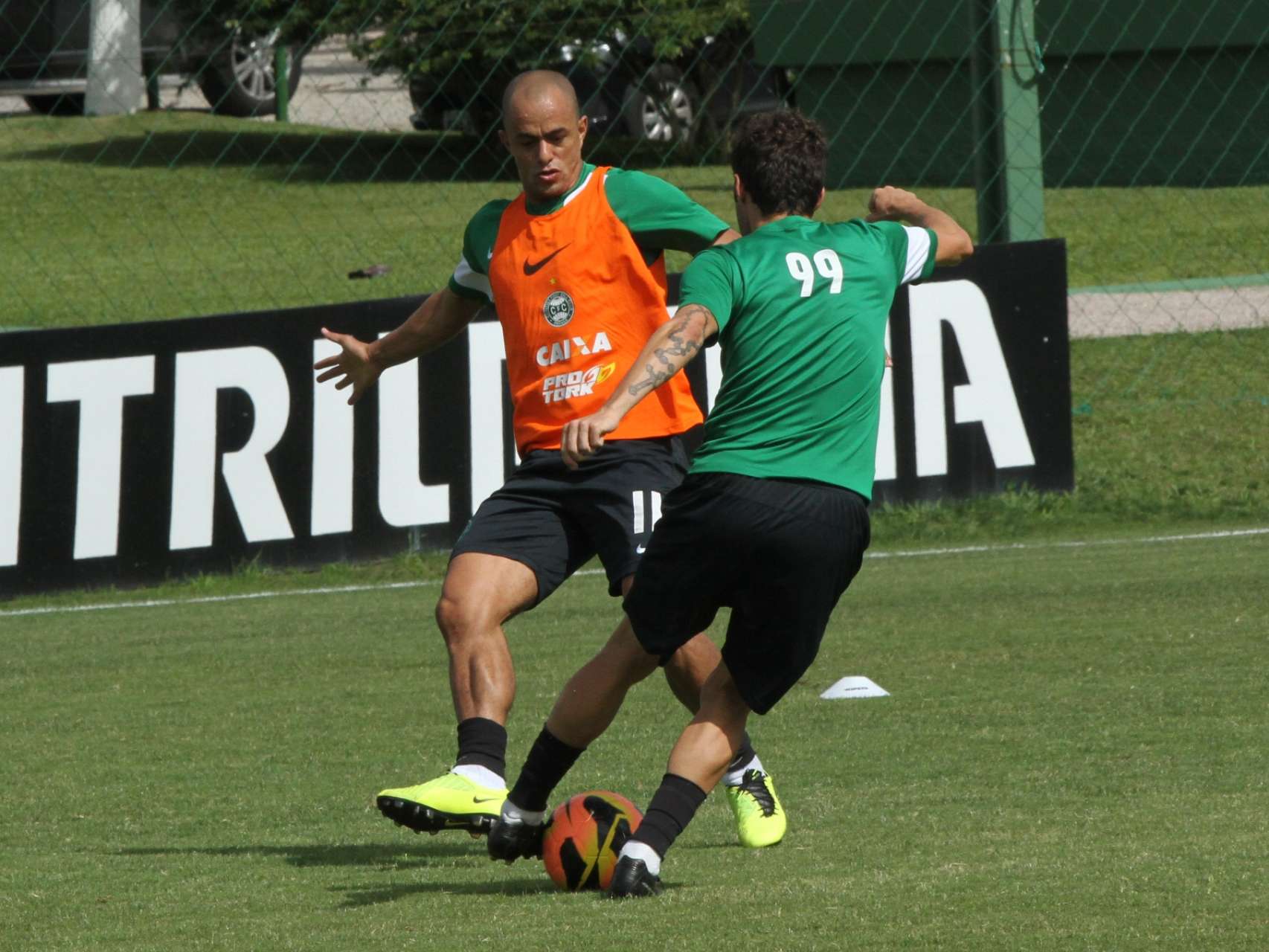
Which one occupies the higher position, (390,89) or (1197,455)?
(390,89)

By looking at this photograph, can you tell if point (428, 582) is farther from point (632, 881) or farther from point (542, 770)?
point (632, 881)

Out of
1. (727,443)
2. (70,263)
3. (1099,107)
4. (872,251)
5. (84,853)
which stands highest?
(1099,107)

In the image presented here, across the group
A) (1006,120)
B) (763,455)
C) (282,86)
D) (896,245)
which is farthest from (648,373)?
(282,86)

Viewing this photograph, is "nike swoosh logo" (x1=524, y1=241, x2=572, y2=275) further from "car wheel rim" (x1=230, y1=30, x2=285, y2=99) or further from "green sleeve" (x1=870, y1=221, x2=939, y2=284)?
"car wheel rim" (x1=230, y1=30, x2=285, y2=99)

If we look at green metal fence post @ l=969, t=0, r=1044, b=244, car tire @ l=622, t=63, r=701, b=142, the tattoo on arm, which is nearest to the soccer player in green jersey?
the tattoo on arm

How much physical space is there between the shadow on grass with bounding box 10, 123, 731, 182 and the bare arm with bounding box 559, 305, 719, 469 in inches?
428

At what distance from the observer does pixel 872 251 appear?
15.8 ft

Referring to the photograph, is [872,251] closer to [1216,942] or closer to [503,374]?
[1216,942]

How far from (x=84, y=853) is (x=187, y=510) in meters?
5.68

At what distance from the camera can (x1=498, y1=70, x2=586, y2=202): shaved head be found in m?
5.55

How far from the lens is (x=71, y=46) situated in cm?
1800

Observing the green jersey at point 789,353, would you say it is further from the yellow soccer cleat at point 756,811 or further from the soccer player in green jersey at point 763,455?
the yellow soccer cleat at point 756,811

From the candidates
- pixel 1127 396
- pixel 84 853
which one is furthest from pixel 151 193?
pixel 84 853

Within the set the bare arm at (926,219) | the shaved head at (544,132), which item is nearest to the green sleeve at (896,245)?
the bare arm at (926,219)
